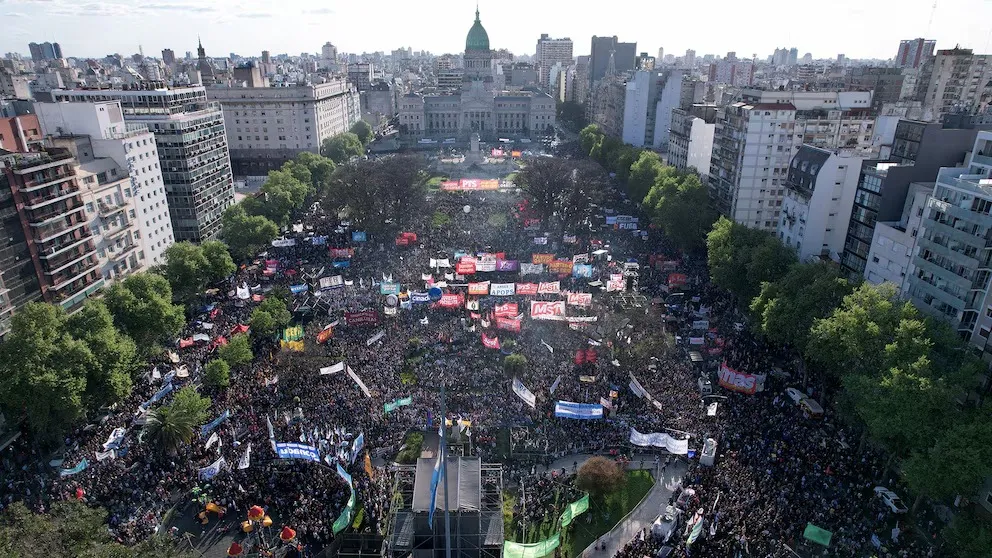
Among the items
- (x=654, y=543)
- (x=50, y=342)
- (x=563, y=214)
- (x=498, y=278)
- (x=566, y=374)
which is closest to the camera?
(x=654, y=543)

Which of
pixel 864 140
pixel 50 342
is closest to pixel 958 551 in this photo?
pixel 50 342

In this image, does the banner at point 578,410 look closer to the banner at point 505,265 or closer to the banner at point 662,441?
the banner at point 662,441

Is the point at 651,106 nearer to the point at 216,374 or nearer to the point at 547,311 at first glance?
the point at 547,311

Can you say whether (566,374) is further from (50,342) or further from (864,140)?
(864,140)

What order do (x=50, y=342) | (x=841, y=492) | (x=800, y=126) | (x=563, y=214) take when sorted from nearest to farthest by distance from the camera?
(x=841, y=492) → (x=50, y=342) → (x=800, y=126) → (x=563, y=214)

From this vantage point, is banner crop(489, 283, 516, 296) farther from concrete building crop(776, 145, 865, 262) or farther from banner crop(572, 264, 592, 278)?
concrete building crop(776, 145, 865, 262)

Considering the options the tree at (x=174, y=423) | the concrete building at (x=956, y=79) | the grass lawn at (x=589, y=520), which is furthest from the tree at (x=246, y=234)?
the concrete building at (x=956, y=79)

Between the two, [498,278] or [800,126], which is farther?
[800,126]
